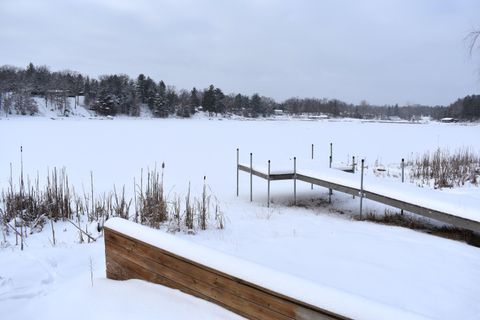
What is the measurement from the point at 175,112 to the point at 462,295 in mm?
70632

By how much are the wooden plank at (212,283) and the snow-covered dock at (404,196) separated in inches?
140

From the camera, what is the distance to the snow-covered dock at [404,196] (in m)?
4.78

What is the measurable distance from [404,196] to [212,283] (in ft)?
13.1

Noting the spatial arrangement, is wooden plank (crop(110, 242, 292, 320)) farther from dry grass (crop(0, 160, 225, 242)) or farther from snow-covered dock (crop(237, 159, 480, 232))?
snow-covered dock (crop(237, 159, 480, 232))

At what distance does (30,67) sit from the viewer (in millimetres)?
75438

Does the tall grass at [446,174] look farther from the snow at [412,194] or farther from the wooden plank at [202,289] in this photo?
the wooden plank at [202,289]

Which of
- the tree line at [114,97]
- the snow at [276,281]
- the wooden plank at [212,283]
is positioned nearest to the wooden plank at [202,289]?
the wooden plank at [212,283]

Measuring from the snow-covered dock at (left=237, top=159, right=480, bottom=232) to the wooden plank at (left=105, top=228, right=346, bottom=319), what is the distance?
11.6 ft

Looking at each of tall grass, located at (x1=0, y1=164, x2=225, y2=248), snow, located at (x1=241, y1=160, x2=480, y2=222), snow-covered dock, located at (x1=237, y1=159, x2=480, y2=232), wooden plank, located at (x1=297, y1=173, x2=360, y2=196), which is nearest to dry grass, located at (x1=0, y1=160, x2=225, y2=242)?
tall grass, located at (x1=0, y1=164, x2=225, y2=248)

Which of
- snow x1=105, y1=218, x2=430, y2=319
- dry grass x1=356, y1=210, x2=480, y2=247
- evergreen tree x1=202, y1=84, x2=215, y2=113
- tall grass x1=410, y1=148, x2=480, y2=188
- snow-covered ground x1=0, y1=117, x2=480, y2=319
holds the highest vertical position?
evergreen tree x1=202, y1=84, x2=215, y2=113

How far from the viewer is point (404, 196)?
216 inches

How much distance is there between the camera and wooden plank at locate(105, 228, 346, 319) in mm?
1932

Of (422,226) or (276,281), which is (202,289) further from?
(422,226)

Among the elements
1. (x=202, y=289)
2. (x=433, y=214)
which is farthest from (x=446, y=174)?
(x=202, y=289)
